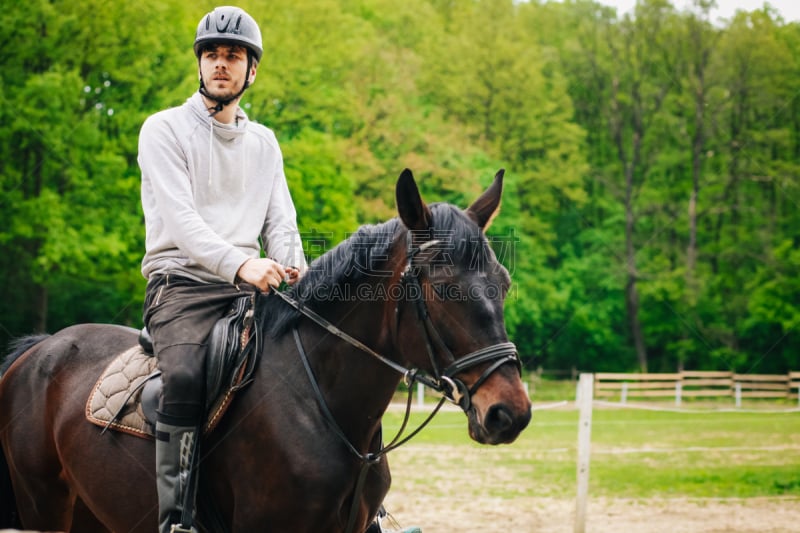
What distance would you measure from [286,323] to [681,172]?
40.7 meters

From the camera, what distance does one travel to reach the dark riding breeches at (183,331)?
139 inches

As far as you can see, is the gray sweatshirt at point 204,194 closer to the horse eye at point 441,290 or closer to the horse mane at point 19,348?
the horse eye at point 441,290

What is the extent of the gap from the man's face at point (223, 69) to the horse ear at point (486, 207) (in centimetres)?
142

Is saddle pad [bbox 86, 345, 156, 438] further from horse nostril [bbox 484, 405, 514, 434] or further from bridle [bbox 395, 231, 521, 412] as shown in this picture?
horse nostril [bbox 484, 405, 514, 434]

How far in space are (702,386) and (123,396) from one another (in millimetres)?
34350

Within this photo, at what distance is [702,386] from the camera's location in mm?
34656

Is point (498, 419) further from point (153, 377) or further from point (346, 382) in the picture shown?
point (153, 377)

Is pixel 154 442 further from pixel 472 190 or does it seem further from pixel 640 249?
pixel 640 249

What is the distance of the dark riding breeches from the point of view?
139 inches

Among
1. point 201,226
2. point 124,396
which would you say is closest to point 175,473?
point 124,396

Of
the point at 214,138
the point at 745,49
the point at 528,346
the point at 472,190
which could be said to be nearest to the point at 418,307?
the point at 214,138

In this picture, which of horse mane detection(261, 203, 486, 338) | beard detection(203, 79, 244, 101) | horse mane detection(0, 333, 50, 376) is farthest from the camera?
horse mane detection(0, 333, 50, 376)

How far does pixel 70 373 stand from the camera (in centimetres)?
450

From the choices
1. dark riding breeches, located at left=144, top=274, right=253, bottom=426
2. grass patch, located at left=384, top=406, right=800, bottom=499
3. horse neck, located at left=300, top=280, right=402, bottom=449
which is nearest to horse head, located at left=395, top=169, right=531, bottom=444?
horse neck, located at left=300, top=280, right=402, bottom=449
